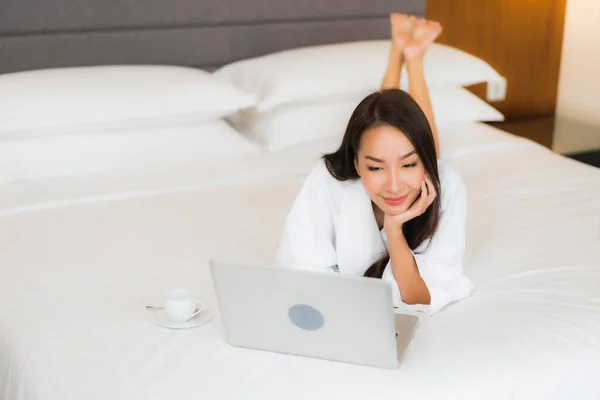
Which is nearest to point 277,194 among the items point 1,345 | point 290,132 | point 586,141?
point 290,132

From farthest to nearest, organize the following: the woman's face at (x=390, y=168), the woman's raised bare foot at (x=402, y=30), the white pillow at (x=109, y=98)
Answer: the woman's raised bare foot at (x=402, y=30), the white pillow at (x=109, y=98), the woman's face at (x=390, y=168)

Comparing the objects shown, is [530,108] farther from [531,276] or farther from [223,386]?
[223,386]

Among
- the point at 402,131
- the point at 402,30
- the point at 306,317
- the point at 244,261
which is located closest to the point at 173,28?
the point at 402,30

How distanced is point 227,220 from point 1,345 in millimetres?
699

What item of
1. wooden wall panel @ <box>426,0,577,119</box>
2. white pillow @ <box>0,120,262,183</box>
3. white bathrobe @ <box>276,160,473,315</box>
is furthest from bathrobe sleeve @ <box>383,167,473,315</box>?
wooden wall panel @ <box>426,0,577,119</box>

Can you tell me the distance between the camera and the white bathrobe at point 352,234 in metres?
1.57

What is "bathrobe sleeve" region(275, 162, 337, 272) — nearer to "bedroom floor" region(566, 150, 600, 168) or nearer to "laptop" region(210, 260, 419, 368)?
"laptop" region(210, 260, 419, 368)

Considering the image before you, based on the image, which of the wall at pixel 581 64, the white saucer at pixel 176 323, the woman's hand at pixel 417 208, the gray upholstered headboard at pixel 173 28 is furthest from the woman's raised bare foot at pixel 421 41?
the wall at pixel 581 64

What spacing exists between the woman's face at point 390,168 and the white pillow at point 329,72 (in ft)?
3.84

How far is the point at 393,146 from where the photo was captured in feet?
4.68

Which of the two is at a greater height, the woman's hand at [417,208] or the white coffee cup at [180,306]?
the woman's hand at [417,208]

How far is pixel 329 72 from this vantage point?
267 cm

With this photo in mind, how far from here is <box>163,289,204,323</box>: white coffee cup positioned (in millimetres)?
1446

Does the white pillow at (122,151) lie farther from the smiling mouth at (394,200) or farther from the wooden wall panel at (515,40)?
the wooden wall panel at (515,40)
